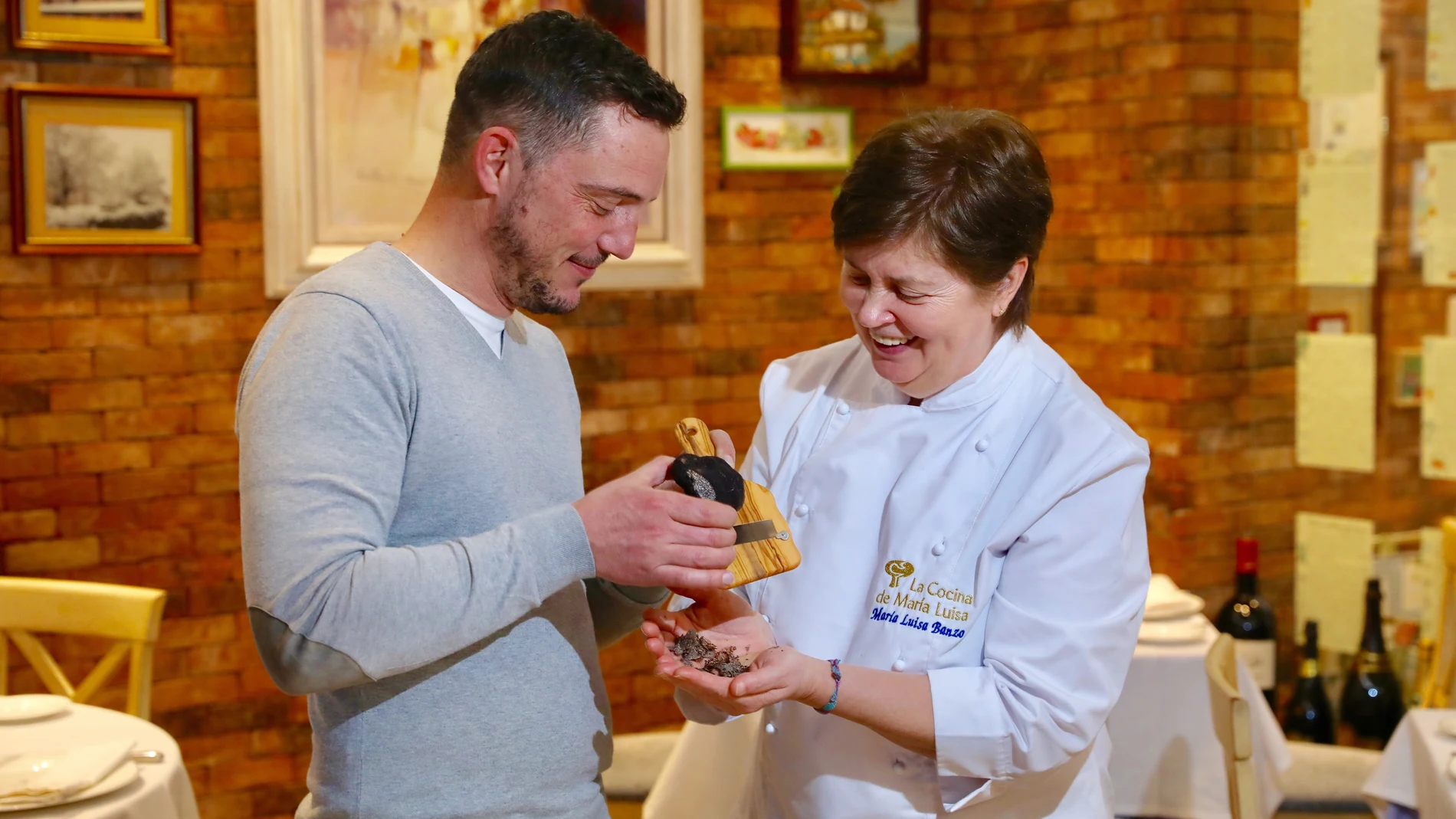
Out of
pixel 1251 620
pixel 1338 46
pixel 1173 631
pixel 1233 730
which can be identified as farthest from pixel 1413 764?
pixel 1338 46

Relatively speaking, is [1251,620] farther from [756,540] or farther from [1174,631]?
[756,540]

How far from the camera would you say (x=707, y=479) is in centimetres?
139

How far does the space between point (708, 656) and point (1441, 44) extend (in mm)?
2963

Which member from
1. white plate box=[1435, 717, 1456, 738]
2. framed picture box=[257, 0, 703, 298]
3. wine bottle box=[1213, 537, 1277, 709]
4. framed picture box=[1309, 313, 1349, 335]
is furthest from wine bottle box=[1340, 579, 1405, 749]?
framed picture box=[257, 0, 703, 298]

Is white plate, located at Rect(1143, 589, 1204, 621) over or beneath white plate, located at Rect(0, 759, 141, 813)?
over

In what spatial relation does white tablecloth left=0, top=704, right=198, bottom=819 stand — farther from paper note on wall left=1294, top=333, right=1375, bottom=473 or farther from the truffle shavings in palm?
paper note on wall left=1294, top=333, right=1375, bottom=473

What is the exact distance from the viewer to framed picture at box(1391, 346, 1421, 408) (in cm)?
368

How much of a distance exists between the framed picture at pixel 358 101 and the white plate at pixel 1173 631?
5.62ft

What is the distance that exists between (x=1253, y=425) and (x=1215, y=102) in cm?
91

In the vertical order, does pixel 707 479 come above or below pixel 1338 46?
below

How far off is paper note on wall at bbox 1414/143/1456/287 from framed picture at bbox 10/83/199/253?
3125mm

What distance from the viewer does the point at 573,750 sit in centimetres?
147

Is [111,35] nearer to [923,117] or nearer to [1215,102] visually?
[923,117]

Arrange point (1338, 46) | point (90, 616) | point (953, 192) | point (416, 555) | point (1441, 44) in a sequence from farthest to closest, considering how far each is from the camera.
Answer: point (1338, 46) → point (1441, 44) → point (90, 616) → point (953, 192) → point (416, 555)
